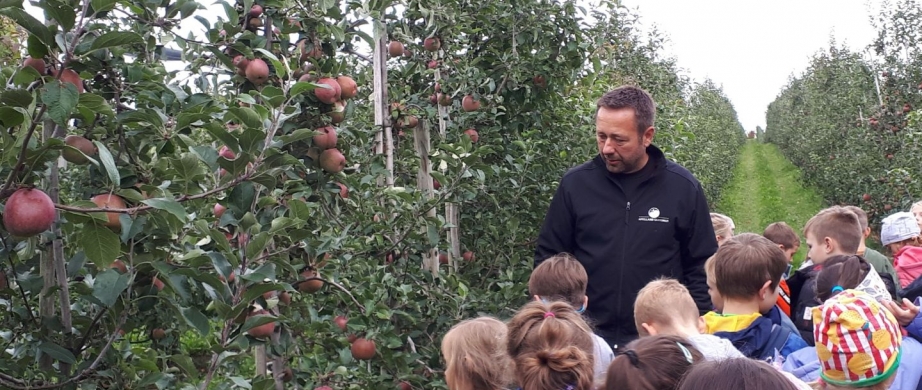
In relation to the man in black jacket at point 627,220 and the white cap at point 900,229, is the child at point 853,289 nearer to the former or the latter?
the man in black jacket at point 627,220

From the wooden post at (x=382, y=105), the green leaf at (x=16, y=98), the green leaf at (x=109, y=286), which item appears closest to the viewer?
the green leaf at (x=16, y=98)

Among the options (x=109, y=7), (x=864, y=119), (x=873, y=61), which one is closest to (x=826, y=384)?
(x=109, y=7)

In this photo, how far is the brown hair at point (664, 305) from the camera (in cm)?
210

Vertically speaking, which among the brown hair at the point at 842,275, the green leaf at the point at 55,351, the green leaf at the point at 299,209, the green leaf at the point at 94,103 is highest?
the green leaf at the point at 94,103

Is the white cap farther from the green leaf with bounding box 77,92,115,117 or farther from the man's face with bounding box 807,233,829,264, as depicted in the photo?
the green leaf with bounding box 77,92,115,117

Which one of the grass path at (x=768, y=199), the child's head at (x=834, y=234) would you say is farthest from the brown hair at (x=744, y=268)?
the grass path at (x=768, y=199)

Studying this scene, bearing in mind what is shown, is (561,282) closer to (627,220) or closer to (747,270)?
(627,220)

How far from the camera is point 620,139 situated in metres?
2.43

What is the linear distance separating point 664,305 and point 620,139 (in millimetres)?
569

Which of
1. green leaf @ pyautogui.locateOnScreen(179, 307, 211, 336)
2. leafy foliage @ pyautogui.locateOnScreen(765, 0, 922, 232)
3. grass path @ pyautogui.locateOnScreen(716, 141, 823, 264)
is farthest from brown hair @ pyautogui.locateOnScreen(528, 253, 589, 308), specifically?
grass path @ pyautogui.locateOnScreen(716, 141, 823, 264)

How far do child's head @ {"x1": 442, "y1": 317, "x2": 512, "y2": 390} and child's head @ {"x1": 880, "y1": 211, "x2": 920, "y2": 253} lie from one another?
2840mm

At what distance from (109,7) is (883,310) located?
1764mm

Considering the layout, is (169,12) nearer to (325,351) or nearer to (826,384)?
(325,351)

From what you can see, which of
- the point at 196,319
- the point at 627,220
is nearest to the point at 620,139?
the point at 627,220
